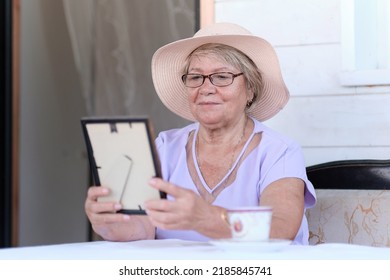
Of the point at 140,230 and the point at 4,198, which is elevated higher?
the point at 140,230

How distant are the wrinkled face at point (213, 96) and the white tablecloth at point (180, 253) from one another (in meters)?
0.58

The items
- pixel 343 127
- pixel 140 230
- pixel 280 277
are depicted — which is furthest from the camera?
pixel 343 127

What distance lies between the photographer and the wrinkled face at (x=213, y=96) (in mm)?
2457

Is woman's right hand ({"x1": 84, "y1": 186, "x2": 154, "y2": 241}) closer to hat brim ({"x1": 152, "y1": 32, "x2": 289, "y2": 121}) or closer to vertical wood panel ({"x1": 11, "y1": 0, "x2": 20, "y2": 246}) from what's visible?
hat brim ({"x1": 152, "y1": 32, "x2": 289, "y2": 121})

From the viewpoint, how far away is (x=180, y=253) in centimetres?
173

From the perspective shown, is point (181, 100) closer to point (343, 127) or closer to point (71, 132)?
point (343, 127)

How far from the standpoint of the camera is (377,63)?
306 cm

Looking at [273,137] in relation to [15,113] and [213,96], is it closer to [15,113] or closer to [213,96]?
[213,96]

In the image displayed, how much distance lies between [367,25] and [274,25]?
0.35 m

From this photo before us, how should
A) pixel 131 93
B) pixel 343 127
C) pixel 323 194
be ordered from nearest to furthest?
pixel 323 194 < pixel 343 127 < pixel 131 93

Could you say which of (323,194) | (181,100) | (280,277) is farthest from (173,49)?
(280,277)

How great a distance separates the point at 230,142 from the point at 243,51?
28 centimetres

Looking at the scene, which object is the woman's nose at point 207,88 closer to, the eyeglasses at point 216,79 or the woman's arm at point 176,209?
the eyeglasses at point 216,79

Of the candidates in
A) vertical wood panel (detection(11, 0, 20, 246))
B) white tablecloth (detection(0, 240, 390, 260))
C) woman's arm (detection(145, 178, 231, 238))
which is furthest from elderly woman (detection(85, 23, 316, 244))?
vertical wood panel (detection(11, 0, 20, 246))
